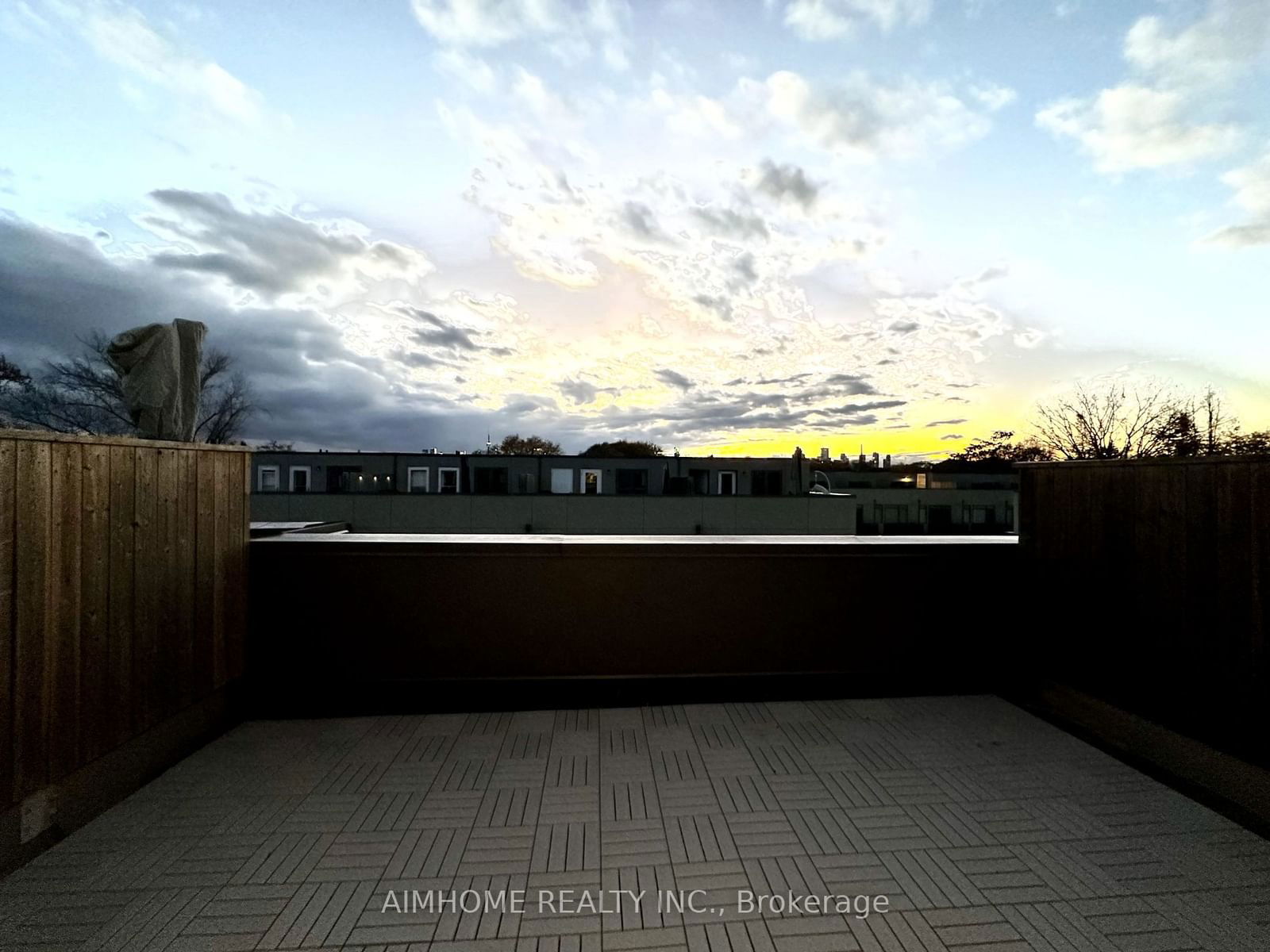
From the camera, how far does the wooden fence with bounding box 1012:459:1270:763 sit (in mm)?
2621

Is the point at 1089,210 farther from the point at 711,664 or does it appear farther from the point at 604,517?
the point at 604,517

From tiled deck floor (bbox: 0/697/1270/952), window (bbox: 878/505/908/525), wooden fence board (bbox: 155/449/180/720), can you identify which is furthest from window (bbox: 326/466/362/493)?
window (bbox: 878/505/908/525)

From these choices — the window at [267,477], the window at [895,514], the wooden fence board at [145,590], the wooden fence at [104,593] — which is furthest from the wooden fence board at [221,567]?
the window at [895,514]

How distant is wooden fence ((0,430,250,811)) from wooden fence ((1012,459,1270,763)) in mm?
5392

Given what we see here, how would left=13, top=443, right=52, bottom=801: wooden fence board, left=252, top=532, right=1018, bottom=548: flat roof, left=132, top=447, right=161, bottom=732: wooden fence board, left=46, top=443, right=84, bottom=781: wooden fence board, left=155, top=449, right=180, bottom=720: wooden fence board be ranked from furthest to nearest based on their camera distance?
left=252, top=532, right=1018, bottom=548: flat roof → left=155, top=449, right=180, bottom=720: wooden fence board → left=132, top=447, right=161, bottom=732: wooden fence board → left=46, top=443, right=84, bottom=781: wooden fence board → left=13, top=443, right=52, bottom=801: wooden fence board

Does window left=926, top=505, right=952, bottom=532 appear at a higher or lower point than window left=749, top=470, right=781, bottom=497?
lower

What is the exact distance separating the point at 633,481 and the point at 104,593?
18.0m

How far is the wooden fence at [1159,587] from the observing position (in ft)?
8.60

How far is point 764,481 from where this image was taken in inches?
875

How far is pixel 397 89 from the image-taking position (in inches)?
239

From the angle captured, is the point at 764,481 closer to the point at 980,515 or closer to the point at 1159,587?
the point at 980,515

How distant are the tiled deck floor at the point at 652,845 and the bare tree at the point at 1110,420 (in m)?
18.0

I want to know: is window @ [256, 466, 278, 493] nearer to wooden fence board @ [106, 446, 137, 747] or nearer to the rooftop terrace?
the rooftop terrace

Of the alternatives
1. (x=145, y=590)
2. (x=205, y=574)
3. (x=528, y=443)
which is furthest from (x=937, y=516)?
(x=528, y=443)
